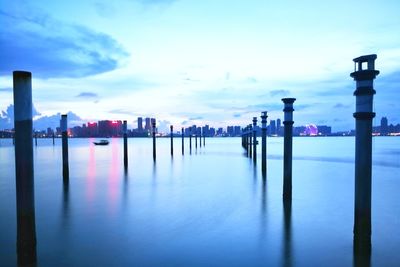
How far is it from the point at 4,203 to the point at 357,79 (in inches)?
404

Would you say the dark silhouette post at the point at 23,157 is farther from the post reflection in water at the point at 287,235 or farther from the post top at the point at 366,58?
the post top at the point at 366,58

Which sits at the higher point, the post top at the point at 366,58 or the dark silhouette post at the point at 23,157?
the post top at the point at 366,58

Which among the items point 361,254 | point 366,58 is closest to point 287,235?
point 361,254

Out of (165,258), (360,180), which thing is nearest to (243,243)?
(165,258)

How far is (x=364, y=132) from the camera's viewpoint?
525 centimetres

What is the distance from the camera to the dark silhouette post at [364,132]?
17.1 feet

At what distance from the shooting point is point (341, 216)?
8422 mm

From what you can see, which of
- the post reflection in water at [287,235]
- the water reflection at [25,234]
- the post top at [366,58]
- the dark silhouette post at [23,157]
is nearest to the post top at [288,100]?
the post reflection in water at [287,235]

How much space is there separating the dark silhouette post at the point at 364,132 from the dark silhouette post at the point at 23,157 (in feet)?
16.3

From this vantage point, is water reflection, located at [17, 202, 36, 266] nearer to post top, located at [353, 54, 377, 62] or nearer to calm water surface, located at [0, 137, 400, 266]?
calm water surface, located at [0, 137, 400, 266]

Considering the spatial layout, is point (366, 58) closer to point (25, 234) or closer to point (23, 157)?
point (23, 157)

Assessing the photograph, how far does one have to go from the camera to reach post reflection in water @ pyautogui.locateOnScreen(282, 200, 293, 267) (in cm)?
547

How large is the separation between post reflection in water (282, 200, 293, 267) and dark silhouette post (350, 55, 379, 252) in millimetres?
1282

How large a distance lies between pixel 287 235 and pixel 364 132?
2.66 m
